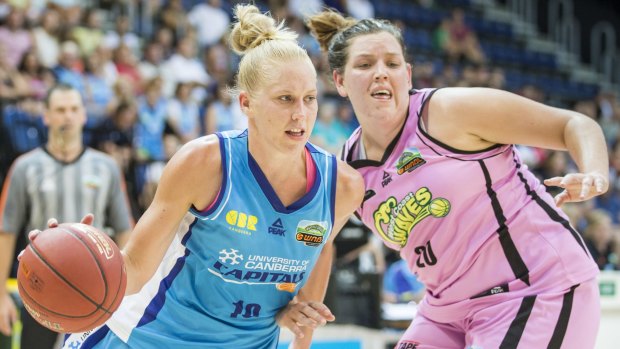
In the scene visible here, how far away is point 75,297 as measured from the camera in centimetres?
262

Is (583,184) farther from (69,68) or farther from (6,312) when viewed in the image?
(69,68)

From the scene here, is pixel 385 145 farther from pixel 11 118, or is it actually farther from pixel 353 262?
pixel 11 118

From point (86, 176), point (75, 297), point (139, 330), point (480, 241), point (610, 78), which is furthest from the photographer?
point (610, 78)

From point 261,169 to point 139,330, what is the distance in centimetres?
73

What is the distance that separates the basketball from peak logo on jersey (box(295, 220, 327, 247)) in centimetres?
65

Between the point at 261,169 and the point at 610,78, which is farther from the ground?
the point at 261,169

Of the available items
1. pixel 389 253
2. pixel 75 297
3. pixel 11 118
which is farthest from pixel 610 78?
pixel 75 297

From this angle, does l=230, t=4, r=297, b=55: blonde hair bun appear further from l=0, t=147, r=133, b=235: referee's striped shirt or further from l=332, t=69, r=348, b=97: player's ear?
l=0, t=147, r=133, b=235: referee's striped shirt

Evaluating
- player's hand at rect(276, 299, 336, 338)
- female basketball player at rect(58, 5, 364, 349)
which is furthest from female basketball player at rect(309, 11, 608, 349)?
player's hand at rect(276, 299, 336, 338)

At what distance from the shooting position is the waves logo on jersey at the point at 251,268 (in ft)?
9.43

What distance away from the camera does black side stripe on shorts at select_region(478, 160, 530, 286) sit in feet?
9.99

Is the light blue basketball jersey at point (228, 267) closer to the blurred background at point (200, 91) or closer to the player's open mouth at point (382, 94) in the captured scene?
the player's open mouth at point (382, 94)

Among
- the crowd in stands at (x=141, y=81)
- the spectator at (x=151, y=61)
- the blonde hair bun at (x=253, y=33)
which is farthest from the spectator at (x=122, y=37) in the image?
the blonde hair bun at (x=253, y=33)

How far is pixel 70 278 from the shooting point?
8.58 feet
